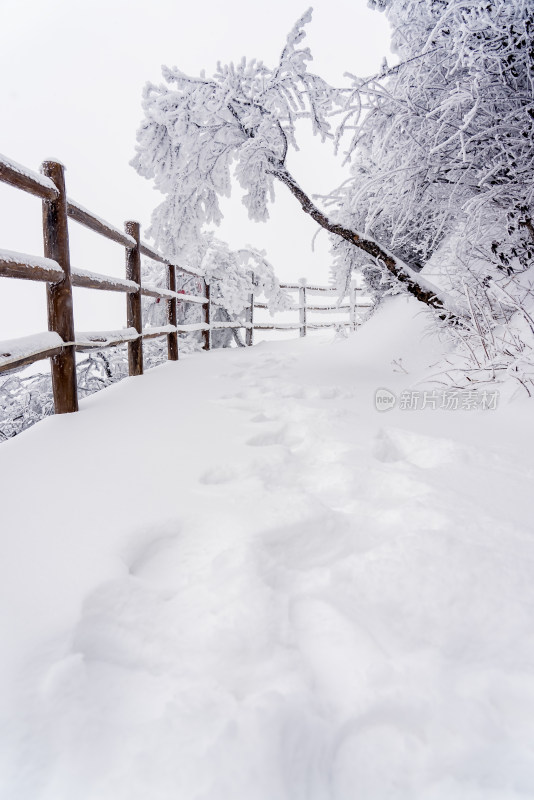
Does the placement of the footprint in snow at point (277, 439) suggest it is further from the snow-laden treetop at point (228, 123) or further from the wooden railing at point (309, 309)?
the wooden railing at point (309, 309)

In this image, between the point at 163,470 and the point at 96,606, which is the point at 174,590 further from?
the point at 163,470

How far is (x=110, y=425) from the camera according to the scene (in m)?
2.36

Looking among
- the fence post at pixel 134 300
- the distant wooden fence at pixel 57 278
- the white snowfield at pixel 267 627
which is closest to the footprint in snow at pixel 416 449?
the white snowfield at pixel 267 627

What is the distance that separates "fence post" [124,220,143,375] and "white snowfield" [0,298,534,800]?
248 cm

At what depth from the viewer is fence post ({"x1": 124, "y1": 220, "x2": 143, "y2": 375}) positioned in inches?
162

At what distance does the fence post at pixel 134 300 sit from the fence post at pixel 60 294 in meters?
1.47

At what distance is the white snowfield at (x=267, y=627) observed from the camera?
2.23 feet

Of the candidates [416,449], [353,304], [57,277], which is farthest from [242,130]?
[353,304]

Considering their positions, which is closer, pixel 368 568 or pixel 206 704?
pixel 206 704

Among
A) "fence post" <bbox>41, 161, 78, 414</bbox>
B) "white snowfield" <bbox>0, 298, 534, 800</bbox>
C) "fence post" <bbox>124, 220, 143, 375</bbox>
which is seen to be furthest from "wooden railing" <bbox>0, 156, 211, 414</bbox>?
"white snowfield" <bbox>0, 298, 534, 800</bbox>

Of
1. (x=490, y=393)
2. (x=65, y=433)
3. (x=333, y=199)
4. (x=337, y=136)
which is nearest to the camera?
(x=65, y=433)

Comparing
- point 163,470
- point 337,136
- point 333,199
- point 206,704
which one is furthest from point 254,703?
point 333,199

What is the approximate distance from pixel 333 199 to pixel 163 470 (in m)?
3.43

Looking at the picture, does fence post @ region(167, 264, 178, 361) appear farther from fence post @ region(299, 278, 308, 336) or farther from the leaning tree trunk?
fence post @ region(299, 278, 308, 336)
